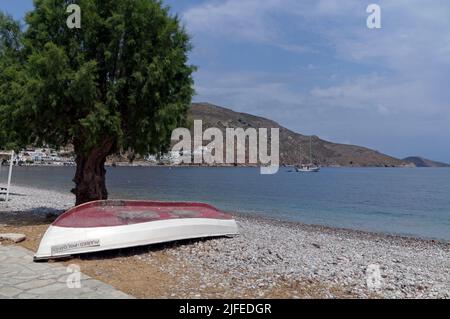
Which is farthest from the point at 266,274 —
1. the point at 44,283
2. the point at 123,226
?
the point at 44,283

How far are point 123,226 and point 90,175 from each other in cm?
559

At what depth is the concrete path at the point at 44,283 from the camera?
6.79m

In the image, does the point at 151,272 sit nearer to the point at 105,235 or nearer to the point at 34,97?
the point at 105,235

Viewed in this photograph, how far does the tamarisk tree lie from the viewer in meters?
13.1

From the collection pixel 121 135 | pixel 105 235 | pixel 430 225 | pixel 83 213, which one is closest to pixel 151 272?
pixel 105 235

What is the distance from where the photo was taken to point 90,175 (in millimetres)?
15023

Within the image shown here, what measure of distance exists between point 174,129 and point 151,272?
6996 mm

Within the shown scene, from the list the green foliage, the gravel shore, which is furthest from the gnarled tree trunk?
the gravel shore

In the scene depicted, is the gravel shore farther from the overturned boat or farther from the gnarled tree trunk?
the gnarled tree trunk

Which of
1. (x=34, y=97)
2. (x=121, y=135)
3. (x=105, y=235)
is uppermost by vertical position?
(x=34, y=97)

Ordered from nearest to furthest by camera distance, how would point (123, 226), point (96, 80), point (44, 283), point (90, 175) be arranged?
1. point (44, 283)
2. point (123, 226)
3. point (96, 80)
4. point (90, 175)

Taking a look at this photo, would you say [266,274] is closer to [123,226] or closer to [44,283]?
[123,226]

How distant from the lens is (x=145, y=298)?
22.6ft

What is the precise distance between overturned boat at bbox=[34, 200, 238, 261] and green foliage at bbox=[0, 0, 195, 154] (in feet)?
11.1
